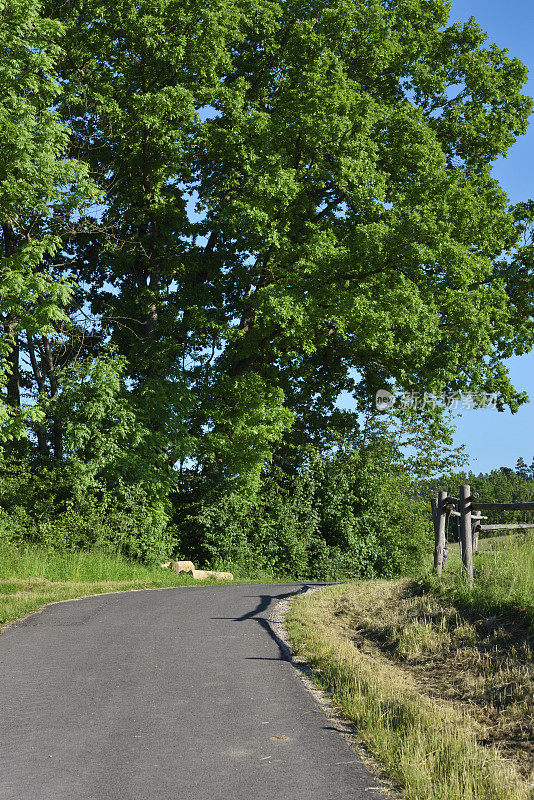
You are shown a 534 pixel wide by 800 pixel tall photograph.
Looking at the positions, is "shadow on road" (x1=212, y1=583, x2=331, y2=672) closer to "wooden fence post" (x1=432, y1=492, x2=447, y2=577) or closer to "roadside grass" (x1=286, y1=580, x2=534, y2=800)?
"roadside grass" (x1=286, y1=580, x2=534, y2=800)

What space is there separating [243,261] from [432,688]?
64.3ft

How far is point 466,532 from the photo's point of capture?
10969 millimetres

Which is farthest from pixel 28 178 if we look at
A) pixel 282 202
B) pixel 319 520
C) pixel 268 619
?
pixel 319 520

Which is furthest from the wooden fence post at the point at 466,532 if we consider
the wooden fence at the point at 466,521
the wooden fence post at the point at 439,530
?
the wooden fence post at the point at 439,530

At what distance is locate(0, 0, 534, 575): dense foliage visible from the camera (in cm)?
2028

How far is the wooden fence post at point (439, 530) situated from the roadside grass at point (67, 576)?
7.40 m

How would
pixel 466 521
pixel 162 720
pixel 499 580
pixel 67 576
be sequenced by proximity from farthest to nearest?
1. pixel 67 576
2. pixel 466 521
3. pixel 499 580
4. pixel 162 720

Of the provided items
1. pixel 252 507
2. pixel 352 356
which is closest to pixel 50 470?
pixel 252 507

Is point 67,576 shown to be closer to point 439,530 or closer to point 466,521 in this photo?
point 439,530

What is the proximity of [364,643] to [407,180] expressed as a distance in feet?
63.5

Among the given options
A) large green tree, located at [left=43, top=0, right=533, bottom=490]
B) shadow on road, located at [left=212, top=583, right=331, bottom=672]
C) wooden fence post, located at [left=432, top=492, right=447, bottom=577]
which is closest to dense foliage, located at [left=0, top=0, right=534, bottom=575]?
large green tree, located at [left=43, top=0, right=533, bottom=490]

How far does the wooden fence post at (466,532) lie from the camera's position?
10719 millimetres

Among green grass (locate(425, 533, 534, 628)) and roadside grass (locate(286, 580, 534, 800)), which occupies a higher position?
green grass (locate(425, 533, 534, 628))

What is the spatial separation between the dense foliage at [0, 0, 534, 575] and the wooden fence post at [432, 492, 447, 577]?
31.5 feet
